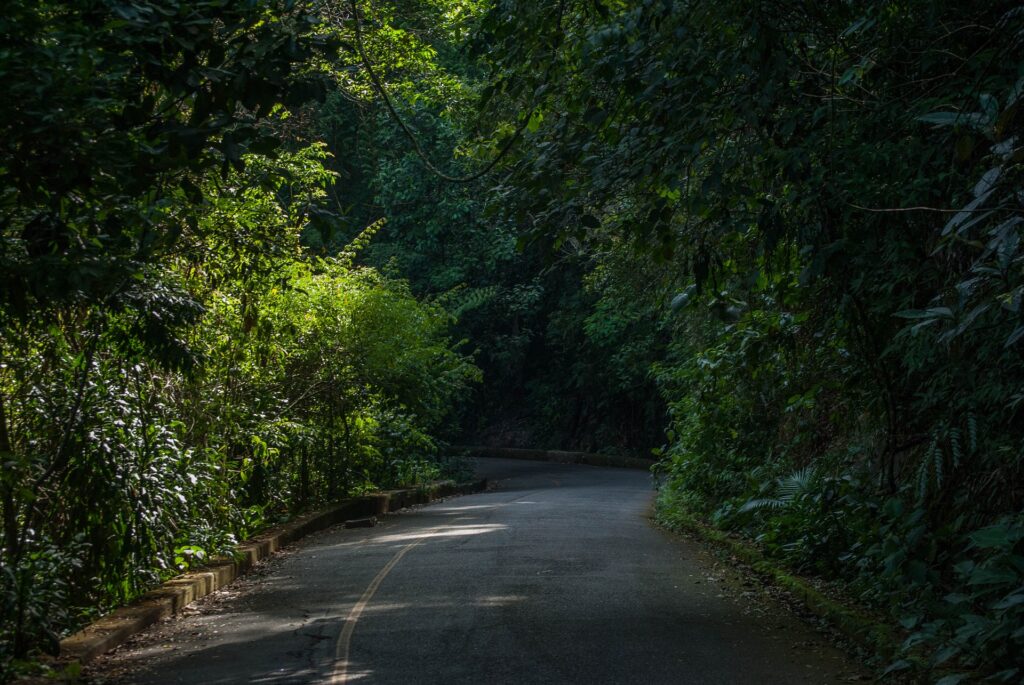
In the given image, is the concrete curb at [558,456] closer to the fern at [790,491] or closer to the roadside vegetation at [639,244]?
the roadside vegetation at [639,244]

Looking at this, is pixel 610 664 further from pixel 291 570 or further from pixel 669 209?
pixel 291 570

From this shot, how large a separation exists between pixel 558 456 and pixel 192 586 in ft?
112

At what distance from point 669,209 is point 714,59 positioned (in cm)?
126

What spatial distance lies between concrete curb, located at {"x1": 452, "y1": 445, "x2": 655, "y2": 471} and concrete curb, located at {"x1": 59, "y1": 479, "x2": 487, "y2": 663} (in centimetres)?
1908

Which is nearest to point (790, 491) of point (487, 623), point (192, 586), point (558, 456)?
point (487, 623)

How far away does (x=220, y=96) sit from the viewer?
7.23m

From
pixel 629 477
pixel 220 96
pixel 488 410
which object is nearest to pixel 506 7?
pixel 220 96

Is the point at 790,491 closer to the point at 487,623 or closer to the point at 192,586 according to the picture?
the point at 487,623

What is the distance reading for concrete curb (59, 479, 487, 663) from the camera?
9.79 meters

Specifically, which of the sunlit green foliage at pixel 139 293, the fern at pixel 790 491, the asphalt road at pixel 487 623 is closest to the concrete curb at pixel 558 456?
the sunlit green foliage at pixel 139 293

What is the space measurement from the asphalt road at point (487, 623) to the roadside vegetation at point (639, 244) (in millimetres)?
930

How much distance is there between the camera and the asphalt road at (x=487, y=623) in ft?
28.5

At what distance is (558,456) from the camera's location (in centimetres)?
4609

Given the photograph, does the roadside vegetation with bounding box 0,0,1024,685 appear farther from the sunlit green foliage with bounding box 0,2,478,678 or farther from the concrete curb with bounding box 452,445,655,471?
the concrete curb with bounding box 452,445,655,471
